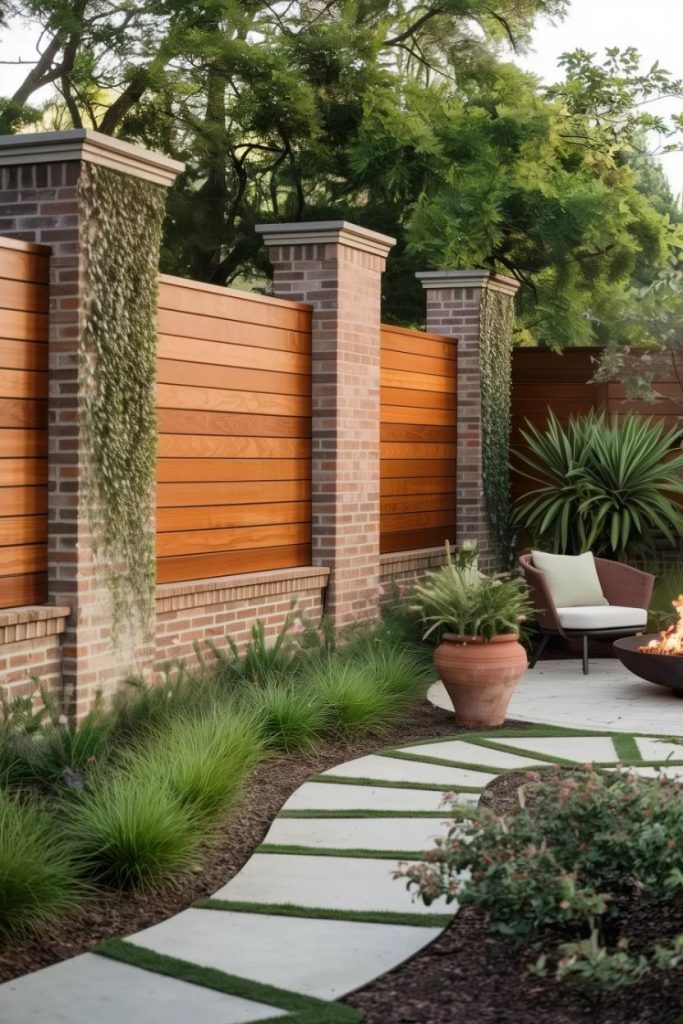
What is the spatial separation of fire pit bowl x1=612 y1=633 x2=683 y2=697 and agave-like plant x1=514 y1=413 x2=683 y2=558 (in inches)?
104

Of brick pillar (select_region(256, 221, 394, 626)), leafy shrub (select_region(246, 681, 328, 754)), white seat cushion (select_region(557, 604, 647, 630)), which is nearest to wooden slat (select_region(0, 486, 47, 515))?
leafy shrub (select_region(246, 681, 328, 754))

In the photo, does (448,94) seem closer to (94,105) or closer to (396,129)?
(396,129)

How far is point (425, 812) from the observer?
18.1 feet

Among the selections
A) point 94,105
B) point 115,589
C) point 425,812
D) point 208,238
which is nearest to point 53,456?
point 115,589

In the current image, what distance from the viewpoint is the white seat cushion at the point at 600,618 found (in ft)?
31.6

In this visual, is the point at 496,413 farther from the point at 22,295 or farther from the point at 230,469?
the point at 22,295

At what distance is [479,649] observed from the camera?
24.5ft

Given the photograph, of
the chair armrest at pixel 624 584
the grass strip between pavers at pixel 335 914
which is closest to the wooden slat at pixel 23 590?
the grass strip between pavers at pixel 335 914

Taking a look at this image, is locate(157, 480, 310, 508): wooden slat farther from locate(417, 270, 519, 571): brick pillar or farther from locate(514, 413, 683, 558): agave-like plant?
locate(514, 413, 683, 558): agave-like plant

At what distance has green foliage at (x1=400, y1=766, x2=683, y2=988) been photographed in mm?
3504

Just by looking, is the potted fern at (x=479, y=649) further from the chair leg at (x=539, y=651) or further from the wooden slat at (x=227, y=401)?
the chair leg at (x=539, y=651)

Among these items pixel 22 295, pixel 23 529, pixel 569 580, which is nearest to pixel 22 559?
pixel 23 529

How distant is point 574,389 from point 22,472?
7.64 metres

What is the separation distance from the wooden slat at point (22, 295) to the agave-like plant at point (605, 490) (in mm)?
6057
